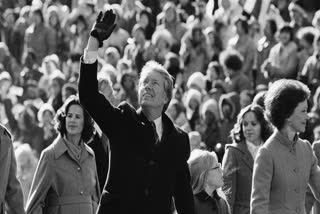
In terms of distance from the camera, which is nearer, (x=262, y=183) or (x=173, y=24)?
(x=262, y=183)

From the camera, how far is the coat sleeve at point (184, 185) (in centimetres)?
838

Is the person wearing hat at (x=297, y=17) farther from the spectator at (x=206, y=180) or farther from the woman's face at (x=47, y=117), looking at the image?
the spectator at (x=206, y=180)

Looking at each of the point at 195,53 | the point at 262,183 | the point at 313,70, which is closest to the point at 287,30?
the point at 313,70

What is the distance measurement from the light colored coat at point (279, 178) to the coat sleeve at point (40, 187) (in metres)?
2.25

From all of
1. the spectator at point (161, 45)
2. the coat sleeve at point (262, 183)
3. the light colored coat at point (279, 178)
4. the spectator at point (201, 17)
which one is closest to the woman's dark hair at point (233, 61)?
the spectator at point (161, 45)

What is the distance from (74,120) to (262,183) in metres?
2.55

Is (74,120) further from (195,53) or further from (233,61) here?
(195,53)

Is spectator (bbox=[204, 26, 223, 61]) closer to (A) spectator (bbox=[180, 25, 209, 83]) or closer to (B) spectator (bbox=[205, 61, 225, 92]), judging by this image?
(A) spectator (bbox=[180, 25, 209, 83])

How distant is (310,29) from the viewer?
18.8m

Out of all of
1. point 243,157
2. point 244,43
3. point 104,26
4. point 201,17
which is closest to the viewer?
point 104,26

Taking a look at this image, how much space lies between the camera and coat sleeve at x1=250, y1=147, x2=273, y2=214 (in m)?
8.65

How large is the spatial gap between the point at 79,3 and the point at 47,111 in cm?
962

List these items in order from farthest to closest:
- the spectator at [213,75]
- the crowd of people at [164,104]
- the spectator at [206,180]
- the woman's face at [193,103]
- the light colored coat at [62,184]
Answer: the spectator at [213,75] → the woman's face at [193,103] → the light colored coat at [62,184] → the spectator at [206,180] → the crowd of people at [164,104]

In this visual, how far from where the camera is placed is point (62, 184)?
34.4 feet
